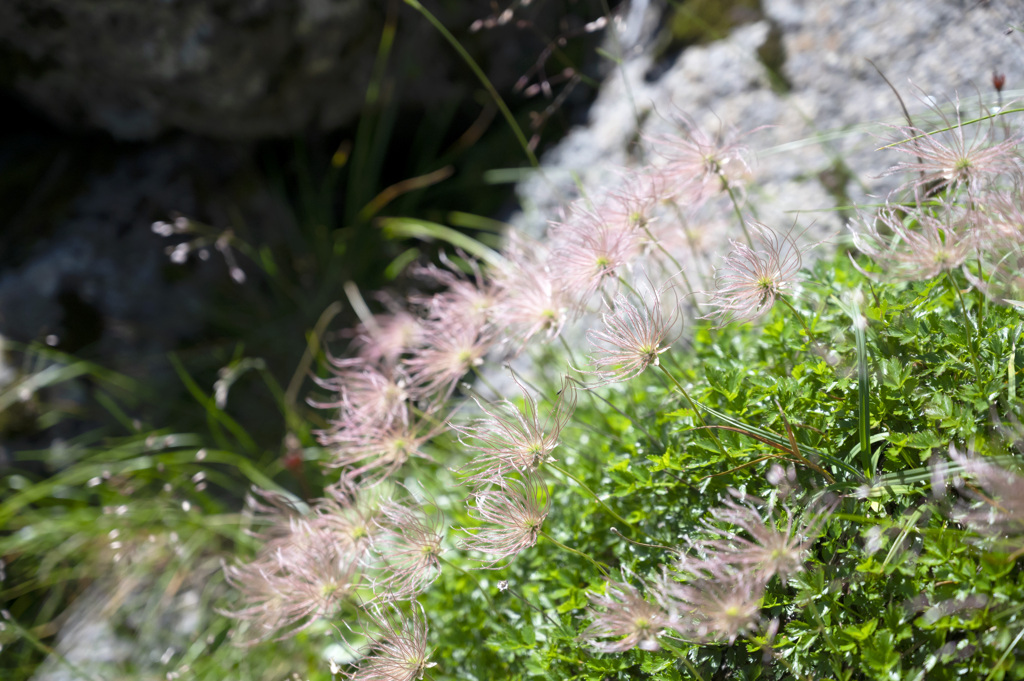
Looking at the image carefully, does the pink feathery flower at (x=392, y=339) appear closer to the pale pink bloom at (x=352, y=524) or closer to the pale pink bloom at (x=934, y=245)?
the pale pink bloom at (x=352, y=524)

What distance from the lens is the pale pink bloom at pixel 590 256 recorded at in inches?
70.9

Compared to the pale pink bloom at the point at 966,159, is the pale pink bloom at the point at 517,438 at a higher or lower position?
lower

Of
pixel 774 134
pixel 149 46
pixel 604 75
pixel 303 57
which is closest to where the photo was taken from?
pixel 774 134

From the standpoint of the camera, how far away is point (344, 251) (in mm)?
3986

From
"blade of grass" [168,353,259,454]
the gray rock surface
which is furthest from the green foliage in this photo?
"blade of grass" [168,353,259,454]

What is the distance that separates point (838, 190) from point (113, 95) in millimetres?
3863

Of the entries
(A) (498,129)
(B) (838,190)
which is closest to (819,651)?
(B) (838,190)

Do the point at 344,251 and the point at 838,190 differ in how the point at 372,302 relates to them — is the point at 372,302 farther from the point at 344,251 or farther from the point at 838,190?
the point at 838,190

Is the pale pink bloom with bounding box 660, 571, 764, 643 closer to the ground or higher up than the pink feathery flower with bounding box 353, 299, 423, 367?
closer to the ground

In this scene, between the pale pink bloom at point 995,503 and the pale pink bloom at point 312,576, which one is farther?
the pale pink bloom at point 312,576

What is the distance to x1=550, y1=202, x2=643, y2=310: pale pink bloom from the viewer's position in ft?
5.91

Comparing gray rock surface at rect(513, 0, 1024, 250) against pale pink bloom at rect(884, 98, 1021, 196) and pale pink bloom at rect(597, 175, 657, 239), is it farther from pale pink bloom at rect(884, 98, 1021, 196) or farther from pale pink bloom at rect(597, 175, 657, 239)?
pale pink bloom at rect(884, 98, 1021, 196)

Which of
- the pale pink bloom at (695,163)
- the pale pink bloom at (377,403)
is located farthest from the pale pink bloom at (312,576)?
the pale pink bloom at (695,163)

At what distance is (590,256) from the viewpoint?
184 centimetres
